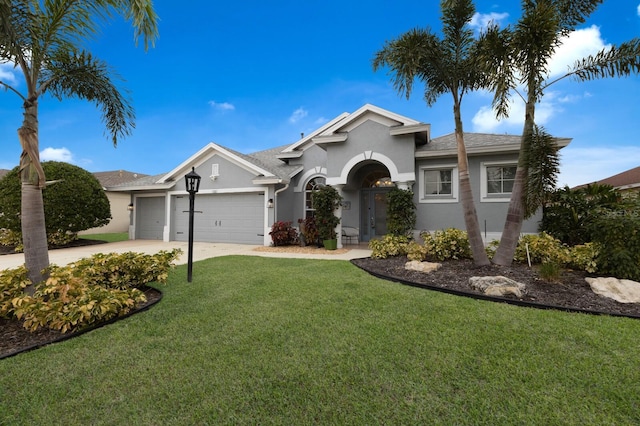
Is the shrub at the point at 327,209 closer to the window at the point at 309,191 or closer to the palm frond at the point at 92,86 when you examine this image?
the window at the point at 309,191

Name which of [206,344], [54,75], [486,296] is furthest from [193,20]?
[486,296]

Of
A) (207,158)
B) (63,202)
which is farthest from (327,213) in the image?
(63,202)

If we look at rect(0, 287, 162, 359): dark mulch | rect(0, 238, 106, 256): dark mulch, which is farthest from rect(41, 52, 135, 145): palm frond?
rect(0, 238, 106, 256): dark mulch

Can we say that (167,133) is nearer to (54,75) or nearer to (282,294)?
(54,75)

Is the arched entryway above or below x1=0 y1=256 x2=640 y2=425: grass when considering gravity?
above

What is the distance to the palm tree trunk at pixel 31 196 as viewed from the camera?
364 centimetres

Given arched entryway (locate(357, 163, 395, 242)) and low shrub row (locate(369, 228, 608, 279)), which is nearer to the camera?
low shrub row (locate(369, 228, 608, 279))

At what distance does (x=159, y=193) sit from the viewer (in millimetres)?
14633

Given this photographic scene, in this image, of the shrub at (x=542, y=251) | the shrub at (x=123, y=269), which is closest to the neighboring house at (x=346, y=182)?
the shrub at (x=542, y=251)

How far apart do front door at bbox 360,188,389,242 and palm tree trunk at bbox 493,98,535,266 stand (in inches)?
253

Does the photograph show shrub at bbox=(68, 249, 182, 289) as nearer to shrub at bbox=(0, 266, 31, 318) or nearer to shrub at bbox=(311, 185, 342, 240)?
shrub at bbox=(0, 266, 31, 318)

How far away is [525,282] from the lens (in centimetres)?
509

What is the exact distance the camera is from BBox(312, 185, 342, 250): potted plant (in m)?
10.7

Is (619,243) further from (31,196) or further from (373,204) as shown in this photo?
(31,196)
